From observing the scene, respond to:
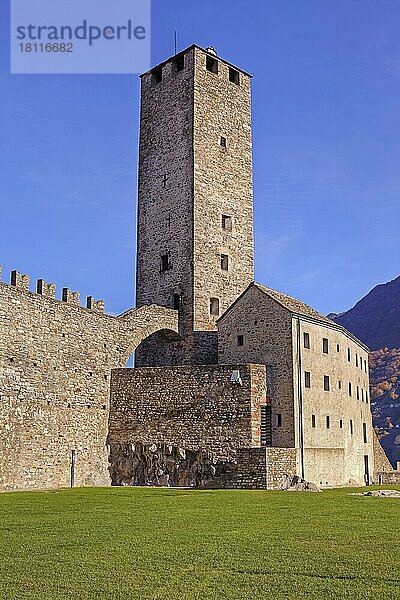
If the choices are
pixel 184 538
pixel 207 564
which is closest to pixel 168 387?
pixel 184 538

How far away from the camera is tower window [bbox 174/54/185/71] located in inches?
1596

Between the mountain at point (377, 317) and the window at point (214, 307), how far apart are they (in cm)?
8265

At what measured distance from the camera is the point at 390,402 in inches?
3698

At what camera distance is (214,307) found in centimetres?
3809

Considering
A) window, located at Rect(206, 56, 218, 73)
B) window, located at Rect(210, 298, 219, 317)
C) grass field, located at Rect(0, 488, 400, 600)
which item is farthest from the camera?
window, located at Rect(206, 56, 218, 73)

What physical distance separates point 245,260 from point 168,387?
1186cm

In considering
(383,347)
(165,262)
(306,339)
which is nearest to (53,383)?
(306,339)

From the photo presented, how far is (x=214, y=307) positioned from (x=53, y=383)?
11.3m

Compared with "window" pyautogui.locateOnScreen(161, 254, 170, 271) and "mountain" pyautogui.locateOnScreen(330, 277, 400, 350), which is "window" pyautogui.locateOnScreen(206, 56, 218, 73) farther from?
"mountain" pyautogui.locateOnScreen(330, 277, 400, 350)

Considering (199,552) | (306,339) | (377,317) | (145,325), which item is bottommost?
(199,552)

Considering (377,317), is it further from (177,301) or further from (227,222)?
(177,301)

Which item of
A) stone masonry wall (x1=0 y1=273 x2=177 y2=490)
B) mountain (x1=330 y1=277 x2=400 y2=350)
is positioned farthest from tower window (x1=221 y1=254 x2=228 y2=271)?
mountain (x1=330 y1=277 x2=400 y2=350)

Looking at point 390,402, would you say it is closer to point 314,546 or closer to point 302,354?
point 302,354

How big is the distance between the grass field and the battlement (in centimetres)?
1243
